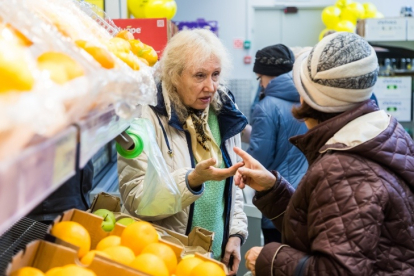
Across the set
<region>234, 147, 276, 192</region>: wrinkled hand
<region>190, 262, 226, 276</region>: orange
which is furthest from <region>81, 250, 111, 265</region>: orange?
<region>234, 147, 276, 192</region>: wrinkled hand

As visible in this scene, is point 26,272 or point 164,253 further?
point 164,253

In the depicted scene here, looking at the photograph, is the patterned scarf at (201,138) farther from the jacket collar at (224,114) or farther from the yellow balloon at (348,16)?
the yellow balloon at (348,16)

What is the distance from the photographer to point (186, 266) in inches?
48.1

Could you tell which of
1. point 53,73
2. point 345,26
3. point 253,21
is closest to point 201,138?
point 53,73

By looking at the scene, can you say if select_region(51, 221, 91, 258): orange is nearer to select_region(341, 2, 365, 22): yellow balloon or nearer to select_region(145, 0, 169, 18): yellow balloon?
select_region(145, 0, 169, 18): yellow balloon

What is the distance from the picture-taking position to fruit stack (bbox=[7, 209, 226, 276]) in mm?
1128

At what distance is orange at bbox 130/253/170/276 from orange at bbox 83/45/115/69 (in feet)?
1.52

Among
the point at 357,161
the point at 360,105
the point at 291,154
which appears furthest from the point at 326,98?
the point at 291,154

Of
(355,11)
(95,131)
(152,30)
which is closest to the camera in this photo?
(95,131)

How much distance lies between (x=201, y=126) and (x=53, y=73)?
4.74 ft

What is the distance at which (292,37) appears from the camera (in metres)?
8.88

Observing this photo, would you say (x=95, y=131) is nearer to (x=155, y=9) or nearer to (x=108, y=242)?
(x=108, y=242)

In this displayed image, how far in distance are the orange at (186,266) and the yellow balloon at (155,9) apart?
3.27m

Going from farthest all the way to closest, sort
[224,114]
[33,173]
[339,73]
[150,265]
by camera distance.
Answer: [224,114], [339,73], [150,265], [33,173]
